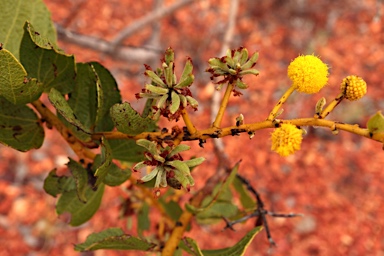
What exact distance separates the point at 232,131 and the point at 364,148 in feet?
9.55

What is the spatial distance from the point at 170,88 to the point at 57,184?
44 cm

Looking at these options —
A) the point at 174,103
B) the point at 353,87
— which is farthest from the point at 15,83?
the point at 353,87

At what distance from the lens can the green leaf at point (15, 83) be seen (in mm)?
718

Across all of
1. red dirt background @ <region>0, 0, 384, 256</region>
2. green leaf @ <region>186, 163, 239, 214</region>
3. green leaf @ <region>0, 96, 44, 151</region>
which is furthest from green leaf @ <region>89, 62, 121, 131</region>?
red dirt background @ <region>0, 0, 384, 256</region>

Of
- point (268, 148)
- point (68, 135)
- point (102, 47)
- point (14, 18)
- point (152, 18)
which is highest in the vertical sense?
point (152, 18)

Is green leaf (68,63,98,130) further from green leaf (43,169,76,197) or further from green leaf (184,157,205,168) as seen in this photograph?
green leaf (184,157,205,168)

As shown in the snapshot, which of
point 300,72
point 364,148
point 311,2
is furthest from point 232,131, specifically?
point 311,2

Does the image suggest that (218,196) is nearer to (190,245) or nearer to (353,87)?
(190,245)

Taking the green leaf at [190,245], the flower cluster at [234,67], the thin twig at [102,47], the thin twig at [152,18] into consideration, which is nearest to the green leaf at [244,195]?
the green leaf at [190,245]

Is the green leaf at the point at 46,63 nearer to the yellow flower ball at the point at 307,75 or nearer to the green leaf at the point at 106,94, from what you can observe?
the green leaf at the point at 106,94

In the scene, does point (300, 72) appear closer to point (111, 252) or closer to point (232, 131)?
point (232, 131)

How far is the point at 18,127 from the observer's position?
0.87m

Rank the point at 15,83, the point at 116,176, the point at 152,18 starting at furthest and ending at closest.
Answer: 1. the point at 152,18
2. the point at 116,176
3. the point at 15,83

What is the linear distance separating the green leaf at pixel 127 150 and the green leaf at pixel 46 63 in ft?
0.52
